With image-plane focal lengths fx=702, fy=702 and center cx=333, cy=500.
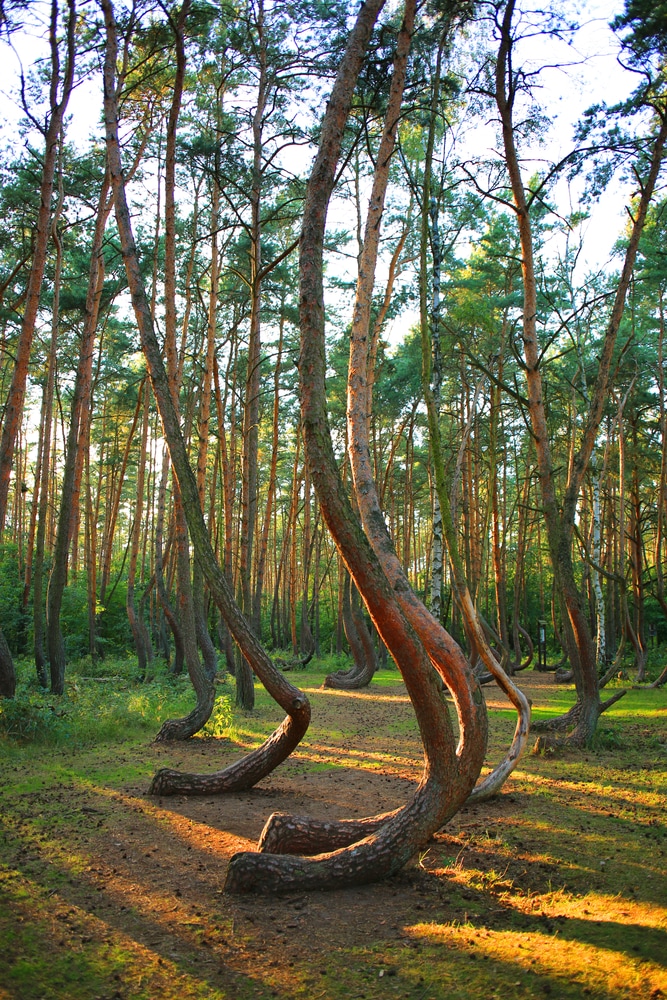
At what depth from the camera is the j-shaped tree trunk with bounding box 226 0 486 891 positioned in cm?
439

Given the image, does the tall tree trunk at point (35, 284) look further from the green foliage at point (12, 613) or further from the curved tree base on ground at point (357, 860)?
the green foliage at point (12, 613)

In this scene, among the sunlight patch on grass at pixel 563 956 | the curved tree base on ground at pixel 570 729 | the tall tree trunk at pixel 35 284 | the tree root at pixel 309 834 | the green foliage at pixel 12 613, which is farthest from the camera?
the green foliage at pixel 12 613

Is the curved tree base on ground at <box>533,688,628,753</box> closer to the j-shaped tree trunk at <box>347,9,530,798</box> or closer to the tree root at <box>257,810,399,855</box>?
the j-shaped tree trunk at <box>347,9,530,798</box>

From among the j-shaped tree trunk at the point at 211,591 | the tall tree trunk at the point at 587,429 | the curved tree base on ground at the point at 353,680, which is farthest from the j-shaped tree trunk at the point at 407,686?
the curved tree base on ground at the point at 353,680

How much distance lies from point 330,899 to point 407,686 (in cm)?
134

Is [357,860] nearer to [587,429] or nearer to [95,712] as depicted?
[587,429]

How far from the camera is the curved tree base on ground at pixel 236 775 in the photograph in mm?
6465

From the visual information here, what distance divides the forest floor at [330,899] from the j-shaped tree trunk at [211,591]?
0.63ft

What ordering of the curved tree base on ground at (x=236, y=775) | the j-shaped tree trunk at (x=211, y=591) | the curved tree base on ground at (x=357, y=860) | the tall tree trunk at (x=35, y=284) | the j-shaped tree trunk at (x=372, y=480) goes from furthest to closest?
1. the tall tree trunk at (x=35, y=284)
2. the curved tree base on ground at (x=236, y=775)
3. the j-shaped tree trunk at (x=211, y=591)
4. the j-shaped tree trunk at (x=372, y=480)
5. the curved tree base on ground at (x=357, y=860)

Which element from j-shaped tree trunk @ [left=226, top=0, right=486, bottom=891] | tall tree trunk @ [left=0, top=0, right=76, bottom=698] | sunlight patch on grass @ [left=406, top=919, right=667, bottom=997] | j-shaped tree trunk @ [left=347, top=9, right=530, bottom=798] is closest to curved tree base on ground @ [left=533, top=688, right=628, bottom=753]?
j-shaped tree trunk @ [left=347, top=9, right=530, bottom=798]

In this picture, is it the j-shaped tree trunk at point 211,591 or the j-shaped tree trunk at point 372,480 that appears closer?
the j-shaped tree trunk at point 372,480

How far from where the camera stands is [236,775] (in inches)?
263

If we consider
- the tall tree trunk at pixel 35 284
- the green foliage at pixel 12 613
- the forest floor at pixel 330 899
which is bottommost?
the forest floor at pixel 330 899

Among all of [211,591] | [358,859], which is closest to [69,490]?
[211,591]
